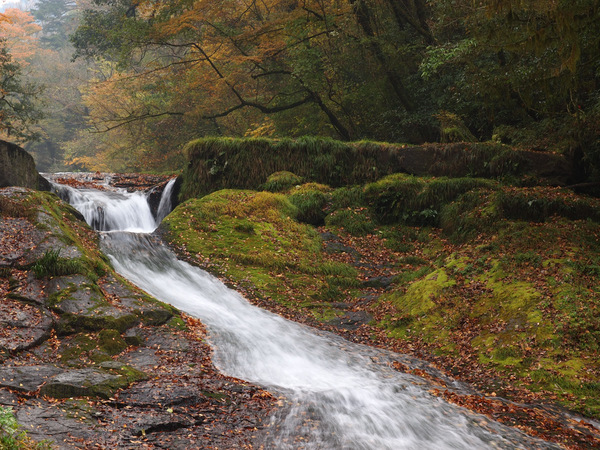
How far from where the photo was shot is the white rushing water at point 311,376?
4637 mm

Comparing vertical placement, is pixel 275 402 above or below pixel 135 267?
below

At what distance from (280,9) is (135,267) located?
1312 centimetres

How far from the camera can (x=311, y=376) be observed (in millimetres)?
6098

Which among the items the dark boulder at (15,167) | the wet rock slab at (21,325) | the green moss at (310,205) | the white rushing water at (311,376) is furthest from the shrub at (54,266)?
the green moss at (310,205)

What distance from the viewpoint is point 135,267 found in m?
9.02

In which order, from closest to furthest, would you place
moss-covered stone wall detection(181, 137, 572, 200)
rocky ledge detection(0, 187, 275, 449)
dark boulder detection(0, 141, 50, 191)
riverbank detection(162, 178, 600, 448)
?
rocky ledge detection(0, 187, 275, 449) < riverbank detection(162, 178, 600, 448) < dark boulder detection(0, 141, 50, 191) < moss-covered stone wall detection(181, 137, 572, 200)

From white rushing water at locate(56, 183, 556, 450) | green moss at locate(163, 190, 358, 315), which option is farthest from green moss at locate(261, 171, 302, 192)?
white rushing water at locate(56, 183, 556, 450)

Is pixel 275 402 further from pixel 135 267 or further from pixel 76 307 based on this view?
pixel 135 267

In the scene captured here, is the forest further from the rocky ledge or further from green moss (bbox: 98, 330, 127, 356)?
green moss (bbox: 98, 330, 127, 356)

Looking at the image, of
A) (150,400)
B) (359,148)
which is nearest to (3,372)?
(150,400)

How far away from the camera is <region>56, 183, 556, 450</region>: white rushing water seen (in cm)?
464

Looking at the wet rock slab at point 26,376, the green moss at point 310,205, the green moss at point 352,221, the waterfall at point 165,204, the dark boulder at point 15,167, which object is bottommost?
the green moss at point 352,221

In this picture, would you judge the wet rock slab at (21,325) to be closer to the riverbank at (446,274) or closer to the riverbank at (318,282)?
the riverbank at (318,282)

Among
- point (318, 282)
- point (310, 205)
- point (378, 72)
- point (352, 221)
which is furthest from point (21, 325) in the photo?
point (378, 72)
